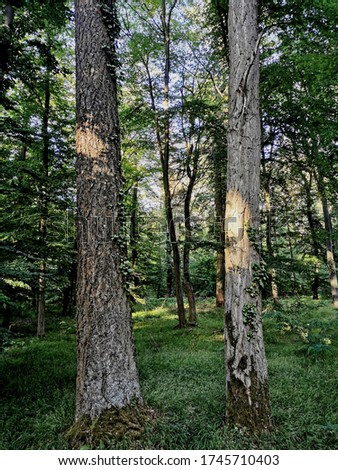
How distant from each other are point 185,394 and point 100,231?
2666mm

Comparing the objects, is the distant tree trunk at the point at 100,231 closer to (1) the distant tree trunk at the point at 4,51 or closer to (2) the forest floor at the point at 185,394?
(2) the forest floor at the point at 185,394

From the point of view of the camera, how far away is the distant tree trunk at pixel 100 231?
293 cm

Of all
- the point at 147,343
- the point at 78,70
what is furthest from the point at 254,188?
the point at 147,343

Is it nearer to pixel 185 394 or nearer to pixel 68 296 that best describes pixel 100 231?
pixel 185 394

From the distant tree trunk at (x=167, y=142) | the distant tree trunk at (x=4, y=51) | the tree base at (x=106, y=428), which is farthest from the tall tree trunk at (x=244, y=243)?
the distant tree trunk at (x=167, y=142)

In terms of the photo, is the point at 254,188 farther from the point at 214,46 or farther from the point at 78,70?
the point at 214,46

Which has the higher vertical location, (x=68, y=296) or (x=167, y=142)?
(x=167, y=142)

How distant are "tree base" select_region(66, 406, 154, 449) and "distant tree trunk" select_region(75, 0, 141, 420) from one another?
0.23ft

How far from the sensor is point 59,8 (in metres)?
5.55

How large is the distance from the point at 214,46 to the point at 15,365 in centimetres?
936

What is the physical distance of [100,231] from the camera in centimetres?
313

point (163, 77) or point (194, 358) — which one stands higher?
point (163, 77)

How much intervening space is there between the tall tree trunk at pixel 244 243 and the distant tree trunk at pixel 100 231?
1.21m

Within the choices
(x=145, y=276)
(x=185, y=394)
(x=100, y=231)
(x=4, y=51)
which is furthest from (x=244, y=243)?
(x=4, y=51)
